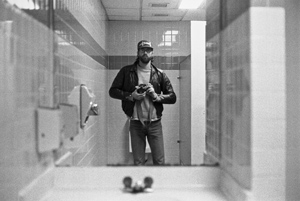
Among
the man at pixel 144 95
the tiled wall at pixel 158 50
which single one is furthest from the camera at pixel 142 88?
the tiled wall at pixel 158 50

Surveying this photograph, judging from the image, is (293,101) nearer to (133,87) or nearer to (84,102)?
(133,87)

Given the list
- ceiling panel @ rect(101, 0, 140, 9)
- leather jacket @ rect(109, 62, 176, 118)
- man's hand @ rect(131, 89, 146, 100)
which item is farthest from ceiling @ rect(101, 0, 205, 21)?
man's hand @ rect(131, 89, 146, 100)

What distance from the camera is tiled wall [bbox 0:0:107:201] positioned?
40.1 inches

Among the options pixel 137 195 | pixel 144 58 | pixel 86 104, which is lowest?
pixel 137 195

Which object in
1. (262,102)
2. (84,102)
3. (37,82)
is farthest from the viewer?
(84,102)

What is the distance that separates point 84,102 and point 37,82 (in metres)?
0.34

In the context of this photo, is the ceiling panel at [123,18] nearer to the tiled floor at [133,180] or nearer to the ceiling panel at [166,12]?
the ceiling panel at [166,12]

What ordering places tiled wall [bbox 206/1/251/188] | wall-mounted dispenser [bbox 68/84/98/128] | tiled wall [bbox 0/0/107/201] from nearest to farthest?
tiled wall [bbox 0/0/107/201], tiled wall [bbox 206/1/251/188], wall-mounted dispenser [bbox 68/84/98/128]

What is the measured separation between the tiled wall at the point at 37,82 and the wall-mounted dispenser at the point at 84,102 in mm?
24

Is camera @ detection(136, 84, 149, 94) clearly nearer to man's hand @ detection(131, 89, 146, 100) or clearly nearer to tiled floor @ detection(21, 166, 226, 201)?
man's hand @ detection(131, 89, 146, 100)

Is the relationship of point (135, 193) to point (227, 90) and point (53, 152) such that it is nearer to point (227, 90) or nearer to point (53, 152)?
point (53, 152)

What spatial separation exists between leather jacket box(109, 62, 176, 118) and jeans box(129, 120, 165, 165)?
0.21 ft

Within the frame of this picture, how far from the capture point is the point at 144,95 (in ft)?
5.00

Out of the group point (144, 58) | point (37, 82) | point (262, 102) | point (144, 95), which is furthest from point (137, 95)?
point (262, 102)
